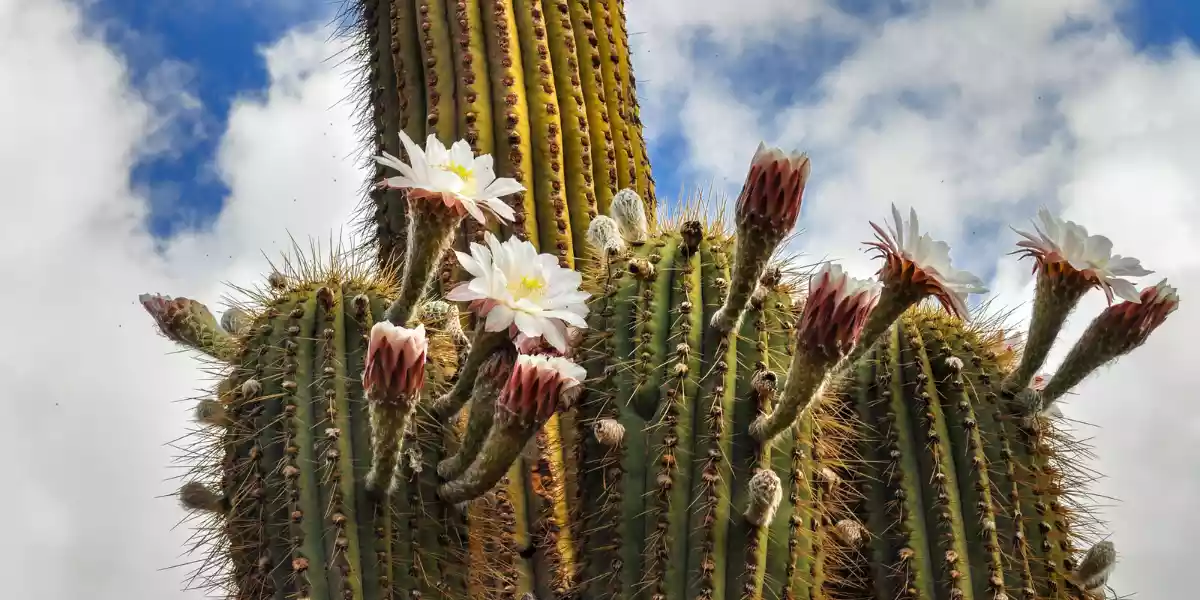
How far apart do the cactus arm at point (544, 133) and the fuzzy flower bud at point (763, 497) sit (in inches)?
54.0

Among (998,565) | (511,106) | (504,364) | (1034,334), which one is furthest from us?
(511,106)

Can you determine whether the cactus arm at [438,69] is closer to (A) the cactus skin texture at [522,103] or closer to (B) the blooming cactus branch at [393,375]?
(A) the cactus skin texture at [522,103]

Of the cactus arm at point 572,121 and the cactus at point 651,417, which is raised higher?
the cactus arm at point 572,121

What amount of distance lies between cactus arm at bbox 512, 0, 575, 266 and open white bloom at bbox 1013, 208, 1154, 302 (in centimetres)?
139

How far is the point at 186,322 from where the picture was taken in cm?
272

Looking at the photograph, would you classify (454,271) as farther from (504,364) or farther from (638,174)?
(504,364)

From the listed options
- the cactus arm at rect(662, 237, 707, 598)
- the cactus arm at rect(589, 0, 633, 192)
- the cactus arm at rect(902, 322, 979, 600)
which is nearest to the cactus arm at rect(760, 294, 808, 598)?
the cactus arm at rect(662, 237, 707, 598)

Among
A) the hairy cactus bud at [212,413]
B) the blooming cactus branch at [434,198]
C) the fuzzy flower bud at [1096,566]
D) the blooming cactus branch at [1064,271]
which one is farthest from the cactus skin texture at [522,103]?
the fuzzy flower bud at [1096,566]

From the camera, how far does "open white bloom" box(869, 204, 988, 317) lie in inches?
76.0

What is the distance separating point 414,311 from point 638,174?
1692 mm

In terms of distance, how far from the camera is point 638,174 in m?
3.74

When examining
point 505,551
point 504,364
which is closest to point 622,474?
point 504,364

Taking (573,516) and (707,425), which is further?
(573,516)

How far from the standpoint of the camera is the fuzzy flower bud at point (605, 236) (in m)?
2.48
